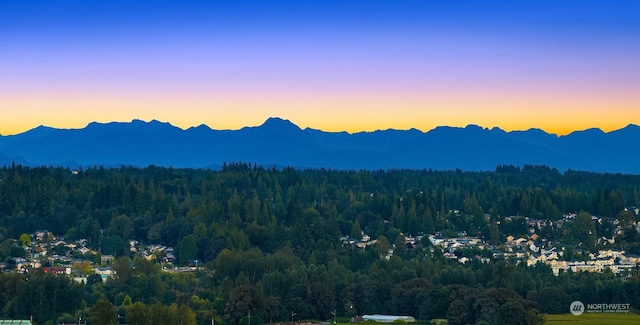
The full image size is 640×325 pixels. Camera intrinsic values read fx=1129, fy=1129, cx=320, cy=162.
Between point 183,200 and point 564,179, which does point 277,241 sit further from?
point 564,179

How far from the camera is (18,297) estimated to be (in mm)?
52594

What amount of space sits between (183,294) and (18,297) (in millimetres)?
8153

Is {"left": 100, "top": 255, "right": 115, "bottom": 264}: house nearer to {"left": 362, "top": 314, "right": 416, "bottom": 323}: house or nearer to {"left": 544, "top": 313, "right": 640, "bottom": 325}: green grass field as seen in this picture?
{"left": 362, "top": 314, "right": 416, "bottom": 323}: house

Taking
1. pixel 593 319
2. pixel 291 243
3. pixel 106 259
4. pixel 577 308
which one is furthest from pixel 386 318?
pixel 106 259

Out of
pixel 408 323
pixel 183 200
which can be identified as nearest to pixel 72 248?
pixel 183 200

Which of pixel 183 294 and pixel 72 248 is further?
pixel 72 248

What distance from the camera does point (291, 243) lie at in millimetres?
75688

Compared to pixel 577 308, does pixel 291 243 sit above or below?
above


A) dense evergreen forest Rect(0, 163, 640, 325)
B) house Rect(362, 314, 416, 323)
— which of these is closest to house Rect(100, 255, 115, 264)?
dense evergreen forest Rect(0, 163, 640, 325)

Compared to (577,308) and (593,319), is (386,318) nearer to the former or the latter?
(577,308)

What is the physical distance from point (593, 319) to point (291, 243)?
94.9 ft

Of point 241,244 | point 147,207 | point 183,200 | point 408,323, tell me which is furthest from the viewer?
point 183,200

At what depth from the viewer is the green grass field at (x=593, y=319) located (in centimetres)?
4894

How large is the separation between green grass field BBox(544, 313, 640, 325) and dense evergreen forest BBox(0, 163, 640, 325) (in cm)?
113
